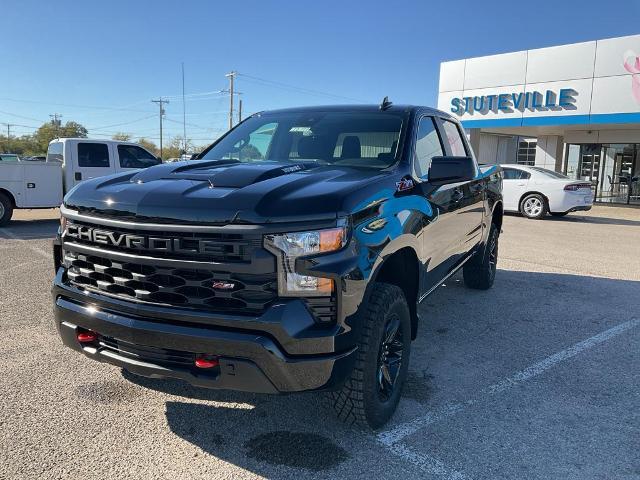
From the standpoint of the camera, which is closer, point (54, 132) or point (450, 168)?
point (450, 168)

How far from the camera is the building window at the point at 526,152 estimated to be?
25672 mm

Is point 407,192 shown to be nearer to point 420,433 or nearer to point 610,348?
point 420,433

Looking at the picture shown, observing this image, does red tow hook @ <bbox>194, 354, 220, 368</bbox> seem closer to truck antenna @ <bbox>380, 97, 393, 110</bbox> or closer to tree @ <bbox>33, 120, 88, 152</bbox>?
truck antenna @ <bbox>380, 97, 393, 110</bbox>

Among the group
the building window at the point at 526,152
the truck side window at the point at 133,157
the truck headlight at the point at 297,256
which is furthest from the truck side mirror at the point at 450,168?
the building window at the point at 526,152

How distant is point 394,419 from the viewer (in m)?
3.08

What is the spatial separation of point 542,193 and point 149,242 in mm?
13931

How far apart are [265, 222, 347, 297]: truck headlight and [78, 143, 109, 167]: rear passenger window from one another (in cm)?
1138

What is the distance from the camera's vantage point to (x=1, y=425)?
2918 millimetres

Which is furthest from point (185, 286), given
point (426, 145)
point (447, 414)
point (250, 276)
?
point (426, 145)

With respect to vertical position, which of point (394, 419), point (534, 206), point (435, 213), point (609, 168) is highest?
point (609, 168)

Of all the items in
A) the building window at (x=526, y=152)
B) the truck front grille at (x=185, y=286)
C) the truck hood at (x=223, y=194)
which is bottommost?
the truck front grille at (x=185, y=286)

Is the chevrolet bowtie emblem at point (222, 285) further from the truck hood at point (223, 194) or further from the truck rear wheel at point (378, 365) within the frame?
the truck rear wheel at point (378, 365)

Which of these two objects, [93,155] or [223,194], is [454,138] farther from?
[93,155]

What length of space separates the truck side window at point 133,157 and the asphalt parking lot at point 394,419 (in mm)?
8264
